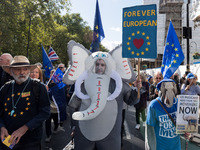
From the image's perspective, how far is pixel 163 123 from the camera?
2559 mm

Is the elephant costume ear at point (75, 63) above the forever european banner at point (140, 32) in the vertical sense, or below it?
below

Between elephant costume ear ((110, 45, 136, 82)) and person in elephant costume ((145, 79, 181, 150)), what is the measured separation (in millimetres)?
528

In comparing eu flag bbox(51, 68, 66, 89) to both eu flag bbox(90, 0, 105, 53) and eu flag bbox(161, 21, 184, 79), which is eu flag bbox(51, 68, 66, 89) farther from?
eu flag bbox(161, 21, 184, 79)

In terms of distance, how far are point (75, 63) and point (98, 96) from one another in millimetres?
713

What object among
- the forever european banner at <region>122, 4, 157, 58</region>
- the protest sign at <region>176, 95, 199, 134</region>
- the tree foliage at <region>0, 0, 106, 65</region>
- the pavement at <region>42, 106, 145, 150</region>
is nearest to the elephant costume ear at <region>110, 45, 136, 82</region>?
the forever european banner at <region>122, 4, 157, 58</region>

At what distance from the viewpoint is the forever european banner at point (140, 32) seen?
2.80 meters

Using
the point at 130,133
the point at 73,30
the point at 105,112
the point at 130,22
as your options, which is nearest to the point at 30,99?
the point at 105,112

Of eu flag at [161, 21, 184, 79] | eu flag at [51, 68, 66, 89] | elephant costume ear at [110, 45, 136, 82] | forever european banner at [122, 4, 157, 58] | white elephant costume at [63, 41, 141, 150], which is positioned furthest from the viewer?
eu flag at [51, 68, 66, 89]

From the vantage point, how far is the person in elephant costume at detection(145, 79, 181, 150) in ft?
8.33

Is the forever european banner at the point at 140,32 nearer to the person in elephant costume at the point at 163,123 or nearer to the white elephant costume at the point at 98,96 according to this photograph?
the white elephant costume at the point at 98,96

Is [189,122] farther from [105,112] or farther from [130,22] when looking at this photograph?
[130,22]

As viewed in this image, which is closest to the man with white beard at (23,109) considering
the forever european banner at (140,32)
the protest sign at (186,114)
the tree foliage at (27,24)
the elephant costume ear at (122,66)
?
the elephant costume ear at (122,66)

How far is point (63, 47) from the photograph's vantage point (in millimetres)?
33688

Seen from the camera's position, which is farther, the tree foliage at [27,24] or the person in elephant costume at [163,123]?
the tree foliage at [27,24]
